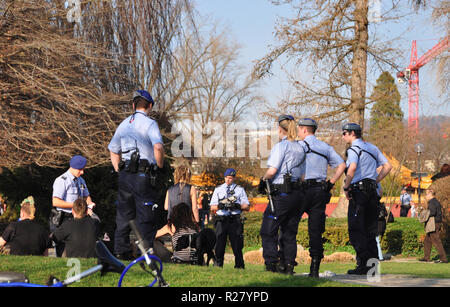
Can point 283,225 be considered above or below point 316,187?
below

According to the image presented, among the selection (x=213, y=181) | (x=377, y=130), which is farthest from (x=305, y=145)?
(x=213, y=181)

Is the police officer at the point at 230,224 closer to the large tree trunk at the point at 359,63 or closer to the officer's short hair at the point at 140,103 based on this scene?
the officer's short hair at the point at 140,103

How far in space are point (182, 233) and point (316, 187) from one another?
6.96ft

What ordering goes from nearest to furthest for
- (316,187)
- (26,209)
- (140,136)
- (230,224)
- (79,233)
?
(140,136) < (316,187) < (79,233) < (26,209) < (230,224)

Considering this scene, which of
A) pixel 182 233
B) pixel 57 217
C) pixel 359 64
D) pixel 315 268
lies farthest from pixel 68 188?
pixel 359 64

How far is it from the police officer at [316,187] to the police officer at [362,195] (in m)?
0.44

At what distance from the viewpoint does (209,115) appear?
148 feet

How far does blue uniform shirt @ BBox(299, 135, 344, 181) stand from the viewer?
775 centimetres

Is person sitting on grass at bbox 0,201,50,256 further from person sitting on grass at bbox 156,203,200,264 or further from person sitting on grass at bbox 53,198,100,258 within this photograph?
person sitting on grass at bbox 156,203,200,264

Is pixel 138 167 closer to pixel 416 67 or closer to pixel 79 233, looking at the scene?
pixel 79 233

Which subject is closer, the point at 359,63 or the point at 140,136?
the point at 140,136

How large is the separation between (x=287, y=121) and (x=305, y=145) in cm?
46

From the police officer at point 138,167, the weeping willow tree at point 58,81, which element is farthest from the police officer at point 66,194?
the weeping willow tree at point 58,81

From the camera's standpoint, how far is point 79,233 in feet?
26.9
